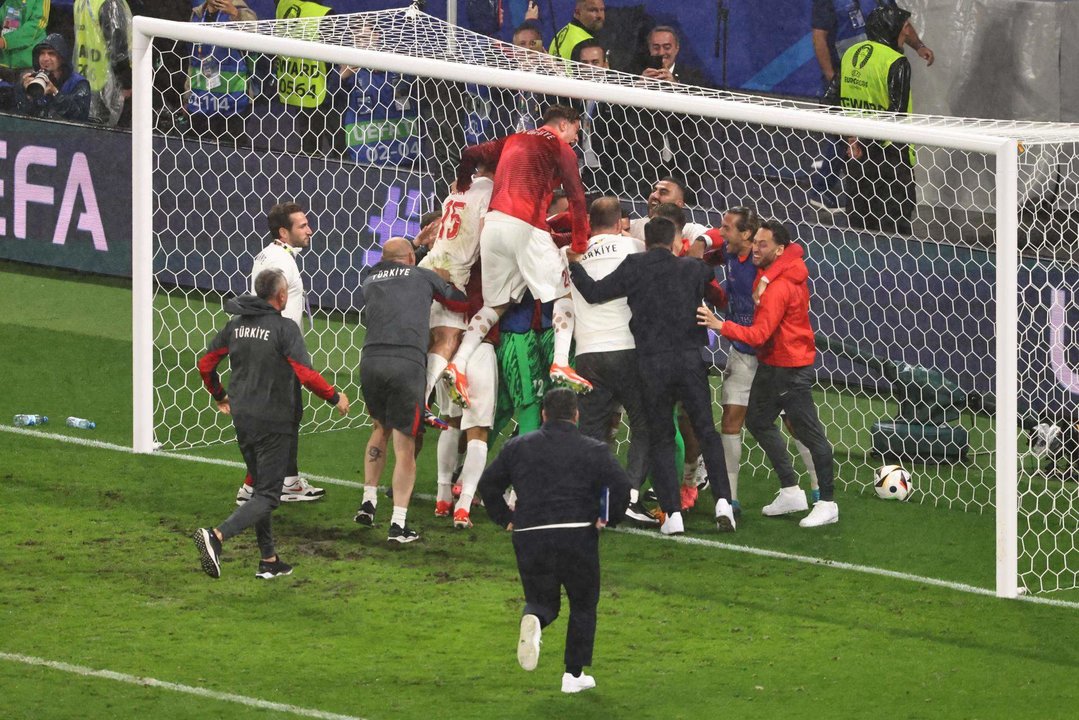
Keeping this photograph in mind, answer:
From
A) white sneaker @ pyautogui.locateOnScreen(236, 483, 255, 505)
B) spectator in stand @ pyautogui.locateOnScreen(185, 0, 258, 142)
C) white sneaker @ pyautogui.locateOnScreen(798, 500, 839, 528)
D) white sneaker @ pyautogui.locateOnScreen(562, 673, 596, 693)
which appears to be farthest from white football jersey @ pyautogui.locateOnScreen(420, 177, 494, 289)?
spectator in stand @ pyautogui.locateOnScreen(185, 0, 258, 142)

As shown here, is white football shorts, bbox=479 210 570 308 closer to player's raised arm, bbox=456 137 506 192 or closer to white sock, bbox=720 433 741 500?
player's raised arm, bbox=456 137 506 192

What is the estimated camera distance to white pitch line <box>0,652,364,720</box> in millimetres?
7816

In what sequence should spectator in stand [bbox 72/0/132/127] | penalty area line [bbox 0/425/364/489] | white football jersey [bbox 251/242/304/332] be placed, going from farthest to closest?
1. spectator in stand [bbox 72/0/132/127]
2. penalty area line [bbox 0/425/364/489]
3. white football jersey [bbox 251/242/304/332]

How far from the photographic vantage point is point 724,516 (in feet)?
35.4

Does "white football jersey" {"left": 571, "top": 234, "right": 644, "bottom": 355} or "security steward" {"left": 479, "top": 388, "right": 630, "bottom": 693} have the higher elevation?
"white football jersey" {"left": 571, "top": 234, "right": 644, "bottom": 355}

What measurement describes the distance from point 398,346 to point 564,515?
2751 millimetres

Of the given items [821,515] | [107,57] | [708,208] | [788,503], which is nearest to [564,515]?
[821,515]

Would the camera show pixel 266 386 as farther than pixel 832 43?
No

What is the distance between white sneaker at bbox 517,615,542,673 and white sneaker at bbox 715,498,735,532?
3156 millimetres

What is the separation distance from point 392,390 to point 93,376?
4.86 meters

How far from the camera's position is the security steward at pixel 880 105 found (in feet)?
46.4

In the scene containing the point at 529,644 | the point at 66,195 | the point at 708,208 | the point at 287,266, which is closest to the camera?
the point at 529,644

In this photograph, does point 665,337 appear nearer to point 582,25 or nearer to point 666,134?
point 666,134

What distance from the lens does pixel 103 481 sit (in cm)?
1170
